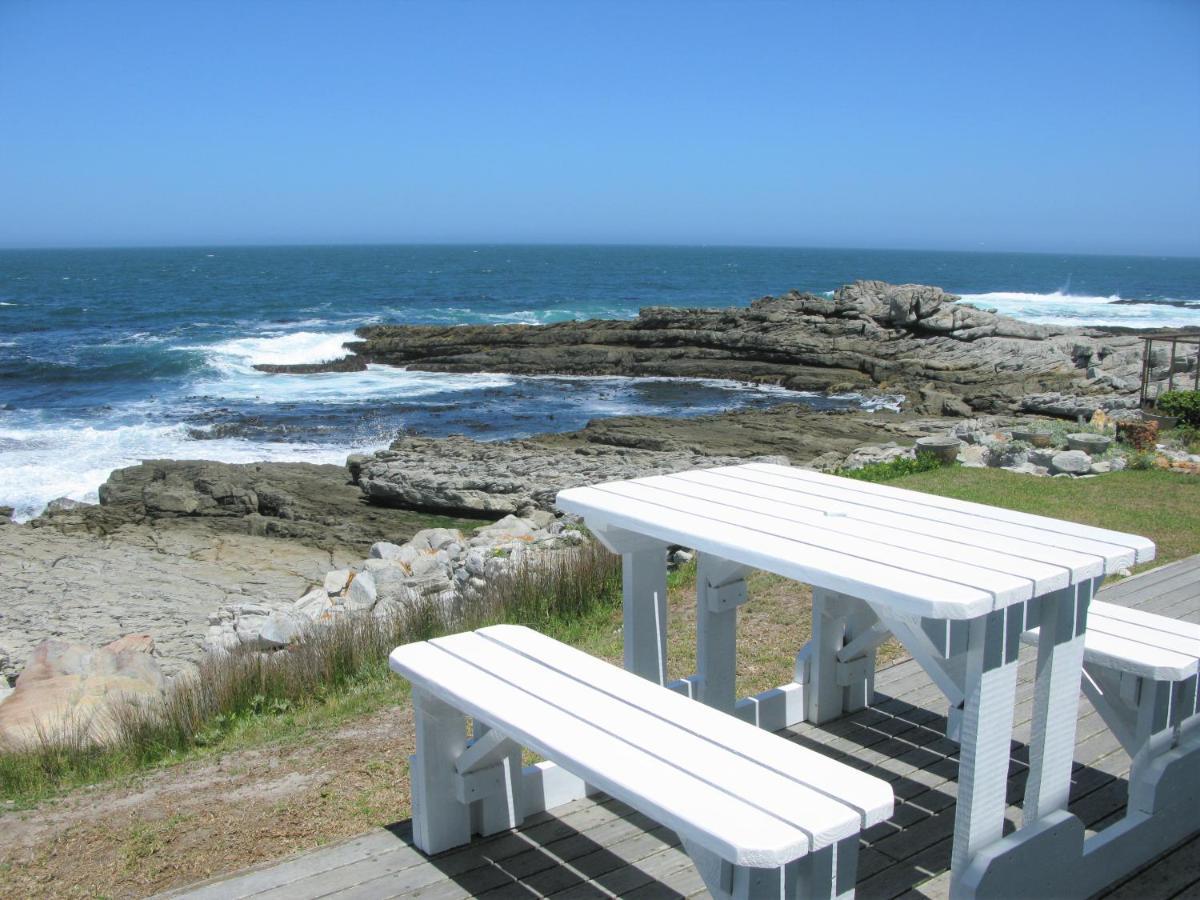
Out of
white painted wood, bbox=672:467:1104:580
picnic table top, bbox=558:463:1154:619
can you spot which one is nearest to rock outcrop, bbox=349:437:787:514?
white painted wood, bbox=672:467:1104:580

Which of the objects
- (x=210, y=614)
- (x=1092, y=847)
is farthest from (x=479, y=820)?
(x=210, y=614)

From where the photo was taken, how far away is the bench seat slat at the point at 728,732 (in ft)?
7.56

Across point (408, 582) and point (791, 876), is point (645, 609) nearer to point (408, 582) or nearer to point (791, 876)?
point (791, 876)

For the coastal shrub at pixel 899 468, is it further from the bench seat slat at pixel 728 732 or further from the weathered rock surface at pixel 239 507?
the bench seat slat at pixel 728 732

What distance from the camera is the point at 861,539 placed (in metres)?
3.09

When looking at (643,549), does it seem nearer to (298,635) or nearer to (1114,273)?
(298,635)

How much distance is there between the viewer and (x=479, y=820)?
132 inches

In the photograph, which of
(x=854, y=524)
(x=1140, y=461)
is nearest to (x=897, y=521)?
(x=854, y=524)

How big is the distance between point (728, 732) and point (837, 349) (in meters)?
28.0

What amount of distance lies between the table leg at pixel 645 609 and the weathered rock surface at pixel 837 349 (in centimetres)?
1931

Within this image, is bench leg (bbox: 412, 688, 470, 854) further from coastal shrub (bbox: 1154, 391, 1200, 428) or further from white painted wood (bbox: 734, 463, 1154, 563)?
coastal shrub (bbox: 1154, 391, 1200, 428)

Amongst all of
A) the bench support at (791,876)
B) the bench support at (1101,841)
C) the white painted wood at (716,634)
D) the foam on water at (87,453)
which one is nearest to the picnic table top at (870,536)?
the white painted wood at (716,634)

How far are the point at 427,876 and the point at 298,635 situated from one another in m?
3.44

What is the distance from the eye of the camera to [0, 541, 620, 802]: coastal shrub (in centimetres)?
416
